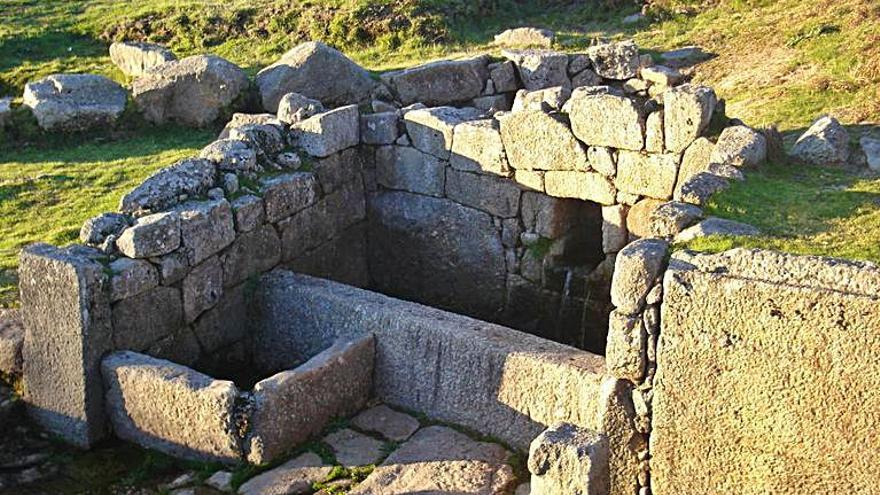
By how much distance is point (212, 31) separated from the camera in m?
17.5

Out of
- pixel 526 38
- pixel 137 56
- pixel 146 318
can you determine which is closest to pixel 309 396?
pixel 146 318

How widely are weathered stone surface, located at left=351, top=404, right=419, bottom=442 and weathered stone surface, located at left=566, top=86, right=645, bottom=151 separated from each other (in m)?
2.96

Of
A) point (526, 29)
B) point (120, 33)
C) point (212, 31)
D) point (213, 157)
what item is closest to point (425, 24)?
point (526, 29)

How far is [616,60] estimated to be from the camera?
44.4 feet

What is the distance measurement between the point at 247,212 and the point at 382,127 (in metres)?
2.03

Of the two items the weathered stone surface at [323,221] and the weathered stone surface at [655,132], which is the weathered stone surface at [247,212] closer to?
the weathered stone surface at [323,221]

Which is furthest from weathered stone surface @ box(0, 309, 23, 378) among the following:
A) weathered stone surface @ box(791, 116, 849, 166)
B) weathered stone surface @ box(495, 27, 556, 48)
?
weathered stone surface @ box(495, 27, 556, 48)

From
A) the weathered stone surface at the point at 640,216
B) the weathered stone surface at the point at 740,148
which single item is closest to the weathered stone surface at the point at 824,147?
the weathered stone surface at the point at 740,148

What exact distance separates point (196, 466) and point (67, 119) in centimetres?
772

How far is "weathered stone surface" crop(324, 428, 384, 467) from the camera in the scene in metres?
7.77

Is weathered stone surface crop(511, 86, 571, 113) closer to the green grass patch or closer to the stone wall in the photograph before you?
the green grass patch

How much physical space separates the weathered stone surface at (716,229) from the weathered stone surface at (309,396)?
2.70 meters

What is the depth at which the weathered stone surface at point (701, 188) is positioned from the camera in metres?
7.70

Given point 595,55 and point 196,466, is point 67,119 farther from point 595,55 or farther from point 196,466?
point 196,466
